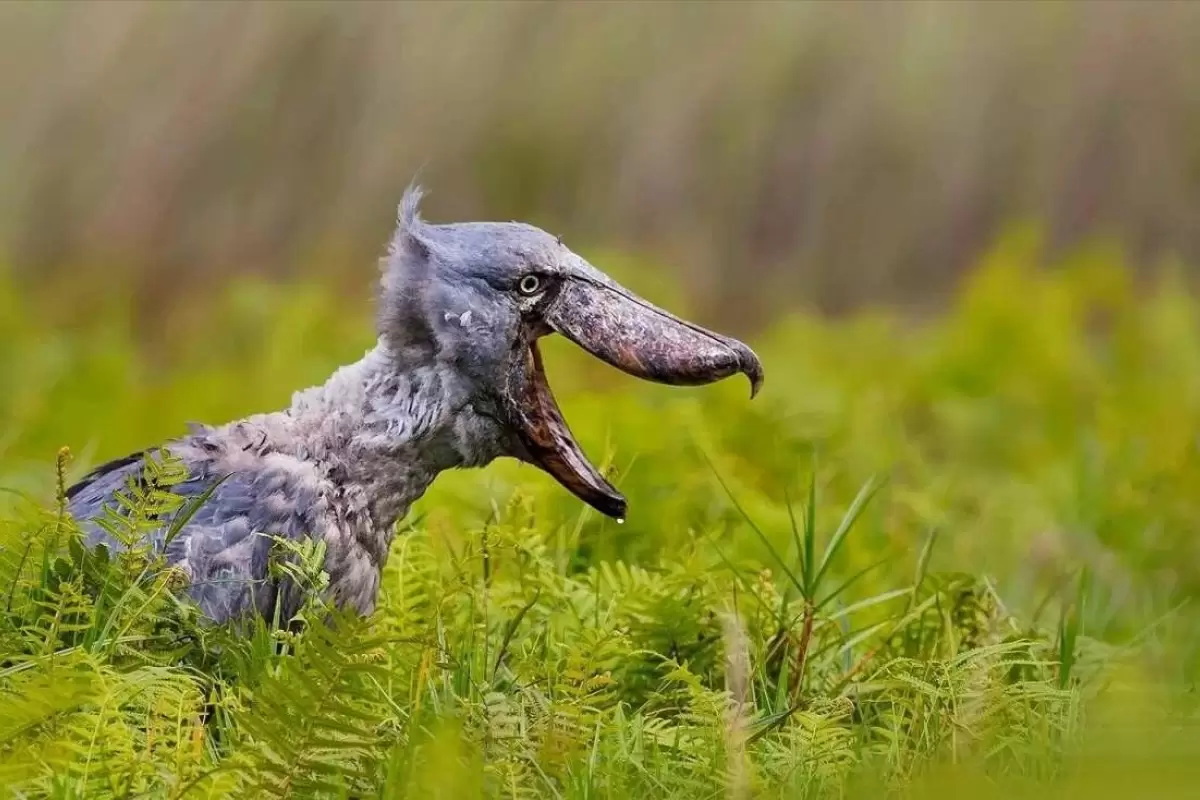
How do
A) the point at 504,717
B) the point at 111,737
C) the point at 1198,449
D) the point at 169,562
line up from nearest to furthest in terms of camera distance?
the point at 111,737 → the point at 504,717 → the point at 169,562 → the point at 1198,449

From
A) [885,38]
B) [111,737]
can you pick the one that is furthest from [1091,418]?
[111,737]

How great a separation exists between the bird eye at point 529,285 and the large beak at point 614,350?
0.03 meters

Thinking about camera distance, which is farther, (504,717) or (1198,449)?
(1198,449)

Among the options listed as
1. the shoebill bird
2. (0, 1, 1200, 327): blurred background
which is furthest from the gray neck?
(0, 1, 1200, 327): blurred background

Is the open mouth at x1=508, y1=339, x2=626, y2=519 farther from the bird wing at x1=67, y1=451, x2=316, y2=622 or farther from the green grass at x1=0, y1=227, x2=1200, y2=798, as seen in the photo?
the bird wing at x1=67, y1=451, x2=316, y2=622

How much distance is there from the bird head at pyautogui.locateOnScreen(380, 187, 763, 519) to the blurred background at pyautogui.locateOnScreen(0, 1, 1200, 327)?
15.1ft

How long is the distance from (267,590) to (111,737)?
0.40 meters

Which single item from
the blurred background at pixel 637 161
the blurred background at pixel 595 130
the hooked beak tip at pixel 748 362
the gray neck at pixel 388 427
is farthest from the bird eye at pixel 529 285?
the blurred background at pixel 595 130

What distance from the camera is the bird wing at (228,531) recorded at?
7.57 feet

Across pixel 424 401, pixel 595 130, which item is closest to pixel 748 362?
pixel 424 401

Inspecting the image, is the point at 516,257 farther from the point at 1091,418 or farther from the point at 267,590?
the point at 1091,418

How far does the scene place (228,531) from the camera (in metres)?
2.34

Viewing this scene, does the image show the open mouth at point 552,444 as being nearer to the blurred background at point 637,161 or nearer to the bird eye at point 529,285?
the bird eye at point 529,285

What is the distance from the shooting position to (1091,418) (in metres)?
6.02
